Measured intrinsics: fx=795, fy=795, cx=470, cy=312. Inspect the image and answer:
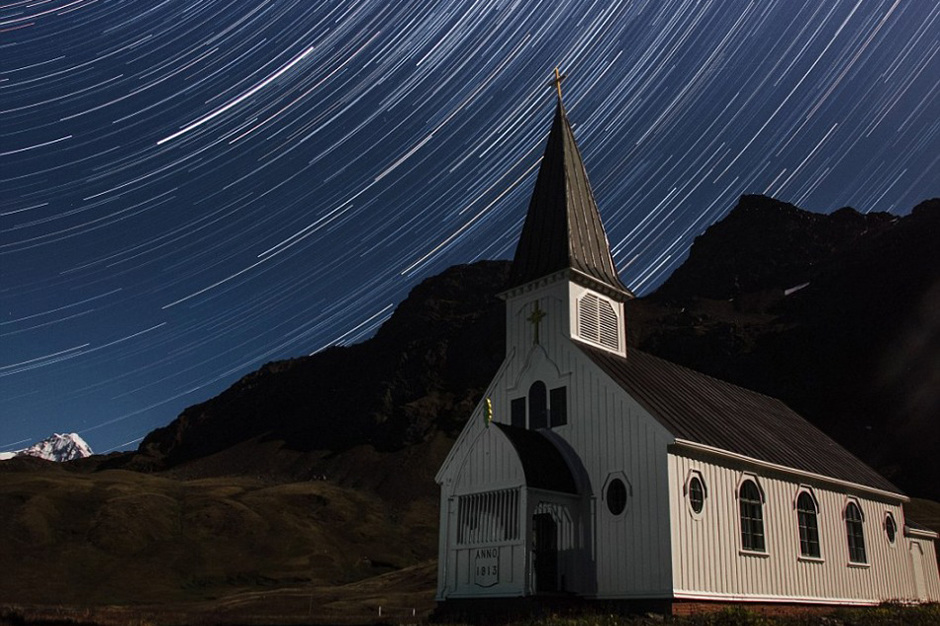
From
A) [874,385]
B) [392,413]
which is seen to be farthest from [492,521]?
[392,413]

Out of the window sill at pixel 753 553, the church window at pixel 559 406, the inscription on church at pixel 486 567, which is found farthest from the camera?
the church window at pixel 559 406

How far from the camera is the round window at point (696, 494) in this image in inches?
842

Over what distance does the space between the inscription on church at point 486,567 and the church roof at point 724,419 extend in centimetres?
590

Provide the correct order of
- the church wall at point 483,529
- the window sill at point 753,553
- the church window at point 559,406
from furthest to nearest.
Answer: the church window at point 559,406 < the window sill at point 753,553 < the church wall at point 483,529

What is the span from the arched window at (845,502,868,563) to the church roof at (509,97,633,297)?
10.9 m

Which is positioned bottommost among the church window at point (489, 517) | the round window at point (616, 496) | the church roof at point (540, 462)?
the church window at point (489, 517)

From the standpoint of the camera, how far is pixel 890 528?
1191 inches

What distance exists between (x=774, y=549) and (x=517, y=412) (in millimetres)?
8830

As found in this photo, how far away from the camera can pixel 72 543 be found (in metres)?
91.6

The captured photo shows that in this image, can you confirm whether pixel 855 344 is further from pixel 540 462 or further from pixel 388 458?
pixel 540 462

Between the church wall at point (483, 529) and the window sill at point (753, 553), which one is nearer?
the church wall at point (483, 529)

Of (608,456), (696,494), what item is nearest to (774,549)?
(696,494)

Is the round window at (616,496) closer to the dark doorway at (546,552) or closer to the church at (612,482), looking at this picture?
the church at (612,482)

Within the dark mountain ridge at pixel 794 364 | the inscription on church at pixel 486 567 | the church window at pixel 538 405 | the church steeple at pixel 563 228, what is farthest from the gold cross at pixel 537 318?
the dark mountain ridge at pixel 794 364
